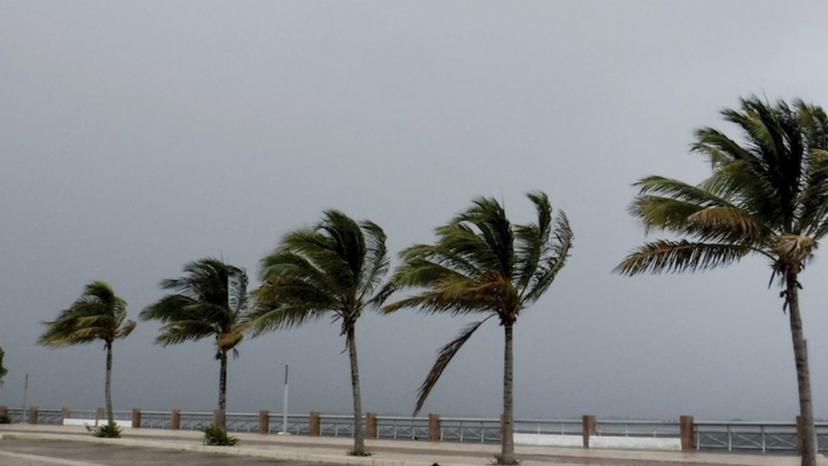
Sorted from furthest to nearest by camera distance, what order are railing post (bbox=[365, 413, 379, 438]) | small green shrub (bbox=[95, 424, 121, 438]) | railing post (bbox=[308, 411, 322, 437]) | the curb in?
railing post (bbox=[308, 411, 322, 437])
small green shrub (bbox=[95, 424, 121, 438])
railing post (bbox=[365, 413, 379, 438])
the curb

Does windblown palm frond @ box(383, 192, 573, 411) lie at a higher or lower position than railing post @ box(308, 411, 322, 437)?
higher

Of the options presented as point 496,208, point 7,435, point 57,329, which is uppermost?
point 496,208

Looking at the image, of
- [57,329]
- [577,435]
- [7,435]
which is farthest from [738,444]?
[7,435]

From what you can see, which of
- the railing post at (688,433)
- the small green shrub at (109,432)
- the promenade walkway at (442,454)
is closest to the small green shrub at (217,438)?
the promenade walkway at (442,454)

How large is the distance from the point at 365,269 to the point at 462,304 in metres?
4.75

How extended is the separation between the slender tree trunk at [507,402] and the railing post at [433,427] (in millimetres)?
10985

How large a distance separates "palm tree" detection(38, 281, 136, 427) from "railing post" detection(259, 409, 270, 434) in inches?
253

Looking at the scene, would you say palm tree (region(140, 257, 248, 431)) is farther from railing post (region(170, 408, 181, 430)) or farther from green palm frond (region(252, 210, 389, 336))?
railing post (region(170, 408, 181, 430))

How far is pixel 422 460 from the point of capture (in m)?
20.9

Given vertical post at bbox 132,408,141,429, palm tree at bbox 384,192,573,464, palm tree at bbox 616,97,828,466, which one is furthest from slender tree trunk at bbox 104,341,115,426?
palm tree at bbox 616,97,828,466

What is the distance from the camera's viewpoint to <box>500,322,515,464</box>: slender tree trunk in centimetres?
1964

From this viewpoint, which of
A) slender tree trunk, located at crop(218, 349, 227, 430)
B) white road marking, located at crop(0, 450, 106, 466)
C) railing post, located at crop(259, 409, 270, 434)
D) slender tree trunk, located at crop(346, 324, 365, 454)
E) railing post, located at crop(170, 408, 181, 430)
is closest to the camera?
white road marking, located at crop(0, 450, 106, 466)

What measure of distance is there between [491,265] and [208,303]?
12.7 meters

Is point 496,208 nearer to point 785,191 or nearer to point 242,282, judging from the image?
point 785,191
